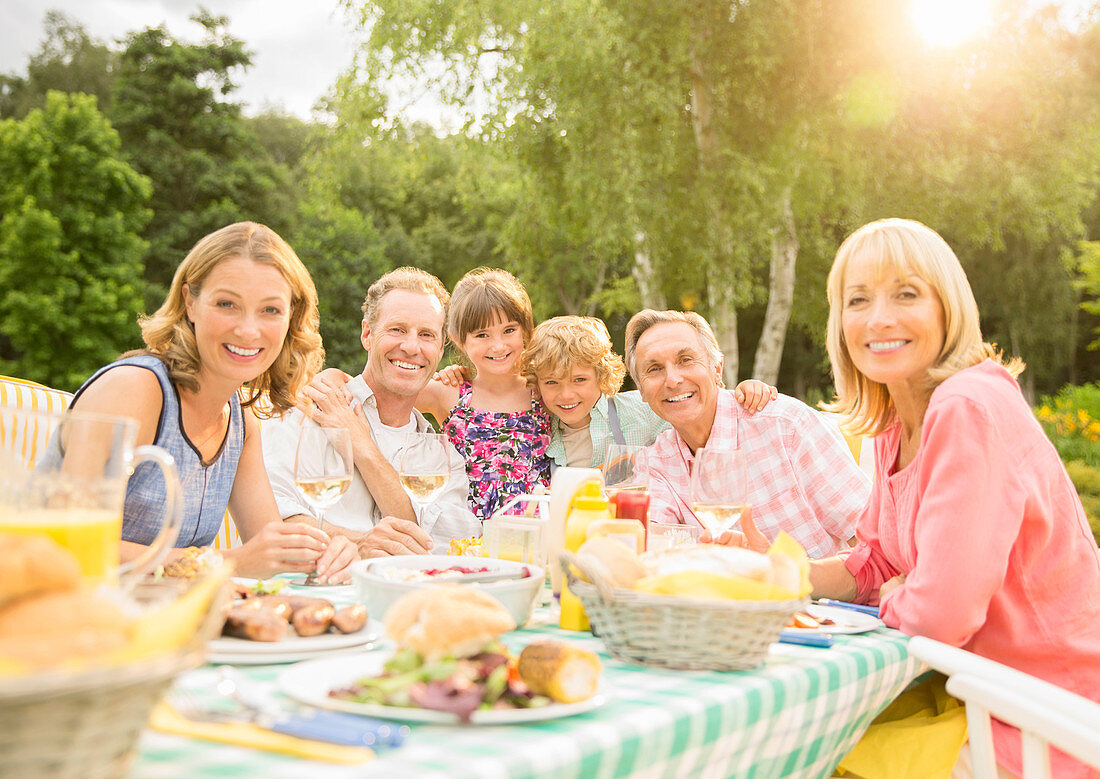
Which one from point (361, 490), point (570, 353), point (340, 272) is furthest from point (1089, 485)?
point (340, 272)

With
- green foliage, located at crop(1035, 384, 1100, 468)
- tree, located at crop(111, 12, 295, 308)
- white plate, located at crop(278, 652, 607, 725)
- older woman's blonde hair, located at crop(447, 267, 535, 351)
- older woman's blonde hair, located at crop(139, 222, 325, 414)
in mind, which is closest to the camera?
white plate, located at crop(278, 652, 607, 725)

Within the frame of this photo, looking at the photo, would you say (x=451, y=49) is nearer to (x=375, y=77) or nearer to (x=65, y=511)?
(x=375, y=77)

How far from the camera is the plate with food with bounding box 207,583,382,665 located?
4.76 feet

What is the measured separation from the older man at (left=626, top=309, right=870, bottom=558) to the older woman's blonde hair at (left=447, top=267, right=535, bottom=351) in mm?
735

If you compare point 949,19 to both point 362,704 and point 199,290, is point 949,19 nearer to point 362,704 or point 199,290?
point 199,290

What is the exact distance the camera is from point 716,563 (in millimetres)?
1584

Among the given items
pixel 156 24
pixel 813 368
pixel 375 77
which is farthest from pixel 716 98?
pixel 156 24

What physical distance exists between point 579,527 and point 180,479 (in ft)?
5.38

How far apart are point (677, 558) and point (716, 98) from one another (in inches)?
512

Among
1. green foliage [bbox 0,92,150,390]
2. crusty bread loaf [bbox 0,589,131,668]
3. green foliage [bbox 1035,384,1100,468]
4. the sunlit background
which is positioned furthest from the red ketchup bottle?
green foliage [bbox 0,92,150,390]

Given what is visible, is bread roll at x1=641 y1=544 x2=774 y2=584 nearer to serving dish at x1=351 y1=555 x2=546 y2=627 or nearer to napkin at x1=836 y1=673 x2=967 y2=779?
serving dish at x1=351 y1=555 x2=546 y2=627

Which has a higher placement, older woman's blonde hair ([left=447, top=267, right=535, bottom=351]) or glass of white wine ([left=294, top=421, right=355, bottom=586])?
older woman's blonde hair ([left=447, top=267, right=535, bottom=351])

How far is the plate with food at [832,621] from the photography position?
6.31 feet

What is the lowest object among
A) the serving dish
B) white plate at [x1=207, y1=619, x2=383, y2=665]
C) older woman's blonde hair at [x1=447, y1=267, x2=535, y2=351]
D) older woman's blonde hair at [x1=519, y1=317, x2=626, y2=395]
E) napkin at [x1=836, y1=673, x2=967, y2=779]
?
napkin at [x1=836, y1=673, x2=967, y2=779]
